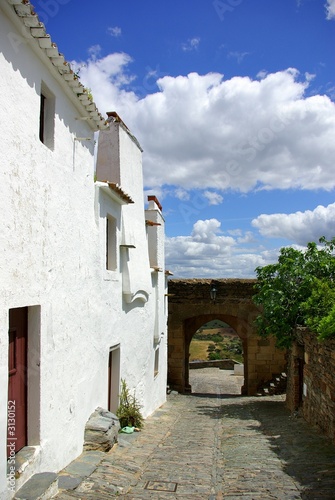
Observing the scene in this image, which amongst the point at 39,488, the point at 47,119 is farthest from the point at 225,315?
the point at 39,488

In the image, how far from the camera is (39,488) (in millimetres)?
4746

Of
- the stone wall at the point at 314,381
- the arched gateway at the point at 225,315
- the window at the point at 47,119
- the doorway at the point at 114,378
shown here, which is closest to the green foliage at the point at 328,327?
the stone wall at the point at 314,381

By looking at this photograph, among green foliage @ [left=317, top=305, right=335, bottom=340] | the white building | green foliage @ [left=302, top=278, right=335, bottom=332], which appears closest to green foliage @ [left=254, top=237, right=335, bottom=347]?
green foliage @ [left=302, top=278, right=335, bottom=332]

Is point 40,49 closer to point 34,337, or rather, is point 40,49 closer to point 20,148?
point 20,148

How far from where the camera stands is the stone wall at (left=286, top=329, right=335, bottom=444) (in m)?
8.02

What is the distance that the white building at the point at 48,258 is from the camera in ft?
15.1

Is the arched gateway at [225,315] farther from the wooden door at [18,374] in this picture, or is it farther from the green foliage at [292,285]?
the wooden door at [18,374]

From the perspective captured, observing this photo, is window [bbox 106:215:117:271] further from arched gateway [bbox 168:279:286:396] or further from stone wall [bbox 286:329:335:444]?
arched gateway [bbox 168:279:286:396]

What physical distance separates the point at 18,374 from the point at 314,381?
6623mm

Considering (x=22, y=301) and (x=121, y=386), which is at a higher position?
(x=22, y=301)

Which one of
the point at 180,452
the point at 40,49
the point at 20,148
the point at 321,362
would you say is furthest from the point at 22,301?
the point at 321,362

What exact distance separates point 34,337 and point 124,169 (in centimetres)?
590

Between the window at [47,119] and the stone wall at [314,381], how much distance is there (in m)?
5.76

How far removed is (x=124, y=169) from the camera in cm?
1050
